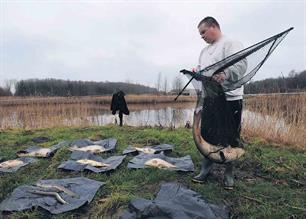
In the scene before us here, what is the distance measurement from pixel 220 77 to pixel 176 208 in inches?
52.8

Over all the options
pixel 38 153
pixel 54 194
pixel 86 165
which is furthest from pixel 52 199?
pixel 38 153

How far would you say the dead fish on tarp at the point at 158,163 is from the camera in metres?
4.07

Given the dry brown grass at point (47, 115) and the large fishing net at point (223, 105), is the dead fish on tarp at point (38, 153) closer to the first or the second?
the large fishing net at point (223, 105)

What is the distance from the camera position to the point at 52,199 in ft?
10.2

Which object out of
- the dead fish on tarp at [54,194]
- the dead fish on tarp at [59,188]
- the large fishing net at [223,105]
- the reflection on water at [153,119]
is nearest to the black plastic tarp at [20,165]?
the dead fish on tarp at [59,188]

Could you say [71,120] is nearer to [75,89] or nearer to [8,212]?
[8,212]

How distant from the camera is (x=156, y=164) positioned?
13.5 feet

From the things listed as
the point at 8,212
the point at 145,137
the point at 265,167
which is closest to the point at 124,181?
the point at 8,212

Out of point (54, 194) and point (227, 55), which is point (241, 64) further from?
point (54, 194)

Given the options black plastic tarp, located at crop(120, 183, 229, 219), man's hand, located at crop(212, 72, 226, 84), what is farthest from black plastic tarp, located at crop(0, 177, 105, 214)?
man's hand, located at crop(212, 72, 226, 84)

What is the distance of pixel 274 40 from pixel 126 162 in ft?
8.24

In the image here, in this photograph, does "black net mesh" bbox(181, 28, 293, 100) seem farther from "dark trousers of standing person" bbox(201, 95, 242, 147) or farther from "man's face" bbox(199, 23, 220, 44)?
"man's face" bbox(199, 23, 220, 44)

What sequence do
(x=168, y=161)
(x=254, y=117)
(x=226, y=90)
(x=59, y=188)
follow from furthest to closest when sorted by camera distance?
(x=254, y=117), (x=168, y=161), (x=59, y=188), (x=226, y=90)

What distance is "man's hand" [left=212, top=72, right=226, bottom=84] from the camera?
3169mm
